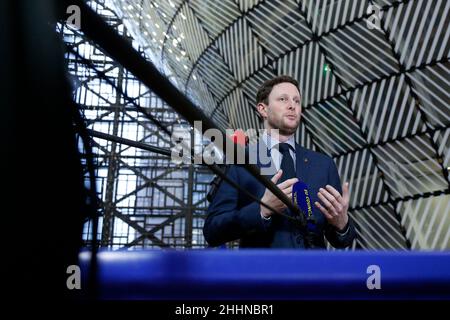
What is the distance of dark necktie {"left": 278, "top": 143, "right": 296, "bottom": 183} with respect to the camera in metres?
2.30

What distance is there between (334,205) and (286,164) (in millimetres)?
467

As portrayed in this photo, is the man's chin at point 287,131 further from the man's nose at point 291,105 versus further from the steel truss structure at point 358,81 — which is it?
the steel truss structure at point 358,81

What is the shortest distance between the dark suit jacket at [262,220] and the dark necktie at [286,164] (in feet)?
0.21

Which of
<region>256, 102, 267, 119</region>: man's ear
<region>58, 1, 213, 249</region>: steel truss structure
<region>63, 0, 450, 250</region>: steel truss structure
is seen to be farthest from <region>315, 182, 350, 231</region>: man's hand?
<region>58, 1, 213, 249</region>: steel truss structure

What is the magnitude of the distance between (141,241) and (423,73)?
44.7ft

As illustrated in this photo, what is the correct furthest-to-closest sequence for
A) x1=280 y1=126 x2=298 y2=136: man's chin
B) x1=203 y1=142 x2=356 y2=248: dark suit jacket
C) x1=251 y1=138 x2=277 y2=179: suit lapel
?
x1=280 y1=126 x2=298 y2=136: man's chin < x1=251 y1=138 x2=277 y2=179: suit lapel < x1=203 y1=142 x2=356 y2=248: dark suit jacket

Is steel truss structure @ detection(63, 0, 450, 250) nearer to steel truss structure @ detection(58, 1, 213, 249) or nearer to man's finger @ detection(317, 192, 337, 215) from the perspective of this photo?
steel truss structure @ detection(58, 1, 213, 249)

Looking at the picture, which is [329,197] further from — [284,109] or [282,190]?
[284,109]

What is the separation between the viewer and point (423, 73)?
1469cm

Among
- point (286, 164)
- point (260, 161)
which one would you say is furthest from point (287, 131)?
point (260, 161)

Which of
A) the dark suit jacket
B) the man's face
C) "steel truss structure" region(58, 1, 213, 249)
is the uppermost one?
"steel truss structure" region(58, 1, 213, 249)

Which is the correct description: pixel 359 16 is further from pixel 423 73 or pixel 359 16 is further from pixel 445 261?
pixel 445 261

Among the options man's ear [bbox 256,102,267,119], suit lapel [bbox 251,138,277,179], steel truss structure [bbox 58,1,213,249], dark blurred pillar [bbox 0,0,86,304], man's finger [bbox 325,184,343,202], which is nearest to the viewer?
dark blurred pillar [bbox 0,0,86,304]

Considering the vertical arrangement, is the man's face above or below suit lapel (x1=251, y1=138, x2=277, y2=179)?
above
